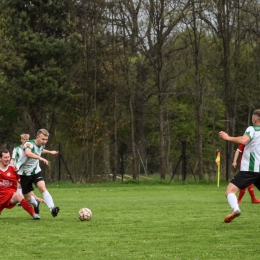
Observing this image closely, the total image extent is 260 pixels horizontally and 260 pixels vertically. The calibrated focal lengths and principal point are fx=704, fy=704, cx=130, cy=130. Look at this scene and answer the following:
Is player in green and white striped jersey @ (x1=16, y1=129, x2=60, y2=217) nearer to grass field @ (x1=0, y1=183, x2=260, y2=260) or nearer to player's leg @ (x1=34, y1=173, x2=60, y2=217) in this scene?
player's leg @ (x1=34, y1=173, x2=60, y2=217)

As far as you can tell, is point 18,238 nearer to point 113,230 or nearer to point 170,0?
point 113,230

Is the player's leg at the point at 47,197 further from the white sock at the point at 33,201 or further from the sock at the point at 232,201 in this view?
the sock at the point at 232,201

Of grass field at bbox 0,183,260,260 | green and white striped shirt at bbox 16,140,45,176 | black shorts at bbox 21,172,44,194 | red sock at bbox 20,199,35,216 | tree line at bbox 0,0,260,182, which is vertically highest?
tree line at bbox 0,0,260,182

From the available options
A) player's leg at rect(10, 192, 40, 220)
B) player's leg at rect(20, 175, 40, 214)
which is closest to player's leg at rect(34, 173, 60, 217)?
player's leg at rect(20, 175, 40, 214)

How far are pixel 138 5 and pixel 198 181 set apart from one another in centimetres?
1079

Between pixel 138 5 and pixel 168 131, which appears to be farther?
pixel 168 131

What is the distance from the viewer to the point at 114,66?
40.7m

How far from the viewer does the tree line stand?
35625mm

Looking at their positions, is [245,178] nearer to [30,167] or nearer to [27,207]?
[27,207]

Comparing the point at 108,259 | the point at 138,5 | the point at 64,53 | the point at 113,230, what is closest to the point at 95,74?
the point at 64,53

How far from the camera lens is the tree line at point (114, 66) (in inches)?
1403

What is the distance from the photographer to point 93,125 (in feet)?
134

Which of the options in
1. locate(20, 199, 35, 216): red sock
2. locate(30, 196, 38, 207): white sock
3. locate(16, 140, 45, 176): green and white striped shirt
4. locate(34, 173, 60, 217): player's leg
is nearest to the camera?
locate(34, 173, 60, 217): player's leg

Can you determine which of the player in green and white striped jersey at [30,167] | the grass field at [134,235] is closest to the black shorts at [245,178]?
the grass field at [134,235]
